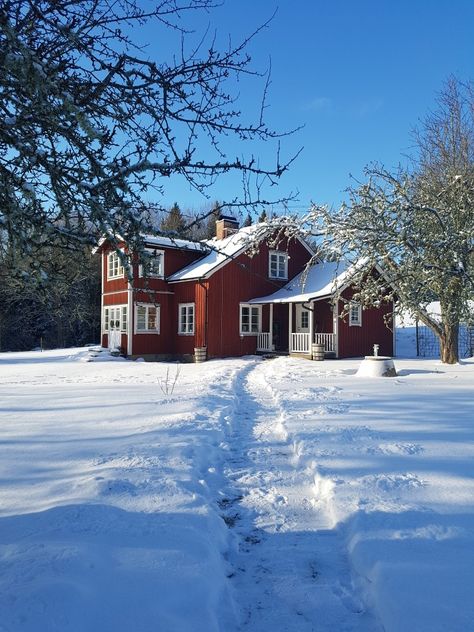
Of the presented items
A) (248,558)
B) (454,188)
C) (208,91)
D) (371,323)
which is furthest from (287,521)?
(371,323)

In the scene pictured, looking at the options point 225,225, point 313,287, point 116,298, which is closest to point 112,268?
point 116,298

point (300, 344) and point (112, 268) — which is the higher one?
point (112, 268)

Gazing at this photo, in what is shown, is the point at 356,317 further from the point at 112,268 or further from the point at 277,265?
the point at 112,268

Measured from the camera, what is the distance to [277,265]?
2289cm

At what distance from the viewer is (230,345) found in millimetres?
21062

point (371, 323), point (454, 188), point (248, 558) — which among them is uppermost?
point (454, 188)

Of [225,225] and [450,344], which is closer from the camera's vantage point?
[450,344]

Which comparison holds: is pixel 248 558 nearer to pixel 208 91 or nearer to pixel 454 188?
pixel 208 91

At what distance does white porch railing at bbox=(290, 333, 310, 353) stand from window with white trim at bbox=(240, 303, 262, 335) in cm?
196

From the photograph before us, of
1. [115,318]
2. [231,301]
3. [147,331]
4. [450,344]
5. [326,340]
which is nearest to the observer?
[450,344]

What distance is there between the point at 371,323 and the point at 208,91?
19807 mm

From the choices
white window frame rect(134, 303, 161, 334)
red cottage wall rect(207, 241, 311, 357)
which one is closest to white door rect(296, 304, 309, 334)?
red cottage wall rect(207, 241, 311, 357)

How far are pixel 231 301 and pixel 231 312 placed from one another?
497mm

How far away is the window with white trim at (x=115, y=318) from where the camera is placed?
21578 millimetres
